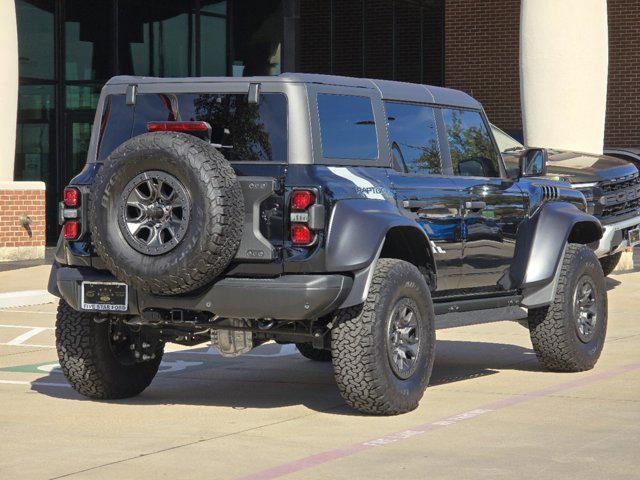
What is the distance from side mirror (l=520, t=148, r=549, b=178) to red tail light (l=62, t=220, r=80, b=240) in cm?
338

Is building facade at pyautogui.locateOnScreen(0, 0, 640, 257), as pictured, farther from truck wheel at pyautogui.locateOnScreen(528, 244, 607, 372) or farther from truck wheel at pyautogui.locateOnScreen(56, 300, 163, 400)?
truck wheel at pyautogui.locateOnScreen(56, 300, 163, 400)

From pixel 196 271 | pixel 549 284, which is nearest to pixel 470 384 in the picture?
pixel 549 284

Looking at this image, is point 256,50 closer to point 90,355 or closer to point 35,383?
point 35,383

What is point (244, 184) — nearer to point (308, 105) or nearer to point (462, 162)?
point (308, 105)

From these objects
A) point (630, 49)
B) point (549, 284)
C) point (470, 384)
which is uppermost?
point (630, 49)

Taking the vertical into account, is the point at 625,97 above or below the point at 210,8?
below

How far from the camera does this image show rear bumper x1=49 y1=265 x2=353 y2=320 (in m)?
8.15

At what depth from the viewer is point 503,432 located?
314 inches

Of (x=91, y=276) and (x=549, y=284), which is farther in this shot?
(x=549, y=284)

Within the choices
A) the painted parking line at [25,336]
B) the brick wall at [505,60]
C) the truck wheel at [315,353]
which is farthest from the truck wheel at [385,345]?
the brick wall at [505,60]

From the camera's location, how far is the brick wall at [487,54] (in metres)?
31.1

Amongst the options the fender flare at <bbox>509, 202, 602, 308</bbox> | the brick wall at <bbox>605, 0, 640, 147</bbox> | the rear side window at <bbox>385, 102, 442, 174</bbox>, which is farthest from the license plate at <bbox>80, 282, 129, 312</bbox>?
the brick wall at <bbox>605, 0, 640, 147</bbox>

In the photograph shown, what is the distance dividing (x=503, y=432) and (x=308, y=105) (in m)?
2.19

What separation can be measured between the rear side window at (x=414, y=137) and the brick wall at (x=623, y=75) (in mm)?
21512
